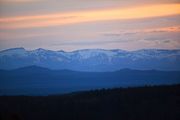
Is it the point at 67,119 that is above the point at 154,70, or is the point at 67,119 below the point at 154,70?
below

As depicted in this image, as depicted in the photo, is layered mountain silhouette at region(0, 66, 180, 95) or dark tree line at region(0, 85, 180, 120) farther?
layered mountain silhouette at region(0, 66, 180, 95)

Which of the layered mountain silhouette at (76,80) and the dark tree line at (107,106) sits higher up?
the layered mountain silhouette at (76,80)

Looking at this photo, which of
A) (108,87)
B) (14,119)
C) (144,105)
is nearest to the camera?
(14,119)

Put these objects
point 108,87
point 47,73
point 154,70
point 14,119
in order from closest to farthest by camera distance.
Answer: point 14,119 → point 108,87 → point 154,70 → point 47,73

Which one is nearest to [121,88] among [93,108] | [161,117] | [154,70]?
[93,108]

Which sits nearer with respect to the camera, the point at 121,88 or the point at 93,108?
the point at 93,108

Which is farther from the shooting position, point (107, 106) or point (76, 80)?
→ point (76, 80)

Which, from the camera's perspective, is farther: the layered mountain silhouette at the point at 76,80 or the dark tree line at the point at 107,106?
the layered mountain silhouette at the point at 76,80

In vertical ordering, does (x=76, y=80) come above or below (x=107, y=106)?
above

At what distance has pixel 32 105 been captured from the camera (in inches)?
896

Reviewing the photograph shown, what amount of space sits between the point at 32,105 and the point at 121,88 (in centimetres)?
526

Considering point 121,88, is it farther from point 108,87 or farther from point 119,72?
point 119,72

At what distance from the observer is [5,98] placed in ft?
78.4

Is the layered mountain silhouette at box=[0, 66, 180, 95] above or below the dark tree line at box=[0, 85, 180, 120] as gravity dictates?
above
